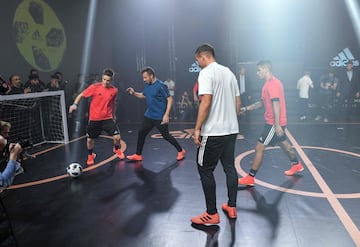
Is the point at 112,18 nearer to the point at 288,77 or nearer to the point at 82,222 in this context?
the point at 288,77

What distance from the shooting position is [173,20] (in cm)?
1317

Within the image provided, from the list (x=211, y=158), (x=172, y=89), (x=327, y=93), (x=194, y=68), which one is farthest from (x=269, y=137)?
(x=194, y=68)

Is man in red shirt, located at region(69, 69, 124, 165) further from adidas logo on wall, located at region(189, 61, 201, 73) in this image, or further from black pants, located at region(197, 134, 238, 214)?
adidas logo on wall, located at region(189, 61, 201, 73)

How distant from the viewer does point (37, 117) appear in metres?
8.25

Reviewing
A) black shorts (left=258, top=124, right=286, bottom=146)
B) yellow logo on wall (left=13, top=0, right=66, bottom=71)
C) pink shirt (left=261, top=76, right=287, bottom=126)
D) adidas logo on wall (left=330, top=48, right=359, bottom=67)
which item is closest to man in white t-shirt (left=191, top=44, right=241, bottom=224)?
pink shirt (left=261, top=76, right=287, bottom=126)

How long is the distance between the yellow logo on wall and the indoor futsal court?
4.40 m

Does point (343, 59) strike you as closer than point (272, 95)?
No

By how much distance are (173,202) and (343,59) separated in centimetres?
1080

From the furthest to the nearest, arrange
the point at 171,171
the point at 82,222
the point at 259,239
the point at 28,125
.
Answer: the point at 28,125, the point at 171,171, the point at 82,222, the point at 259,239

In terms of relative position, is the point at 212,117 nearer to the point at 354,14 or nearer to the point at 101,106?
the point at 101,106

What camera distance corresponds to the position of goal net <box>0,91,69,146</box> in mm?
7562

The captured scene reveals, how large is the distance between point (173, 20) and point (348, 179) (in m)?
10.0

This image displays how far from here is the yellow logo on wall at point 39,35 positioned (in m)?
9.53

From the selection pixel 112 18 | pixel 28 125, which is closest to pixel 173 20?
pixel 112 18
